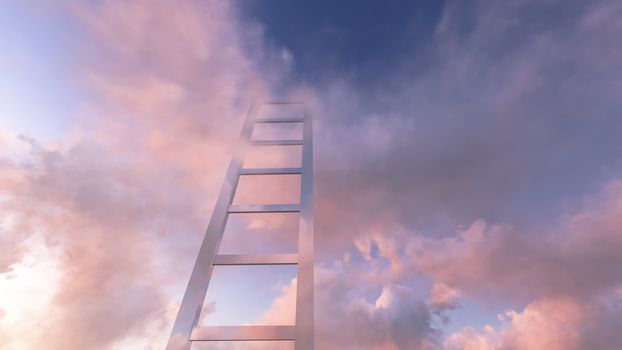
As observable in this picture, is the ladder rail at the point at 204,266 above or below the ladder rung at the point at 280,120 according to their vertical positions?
below

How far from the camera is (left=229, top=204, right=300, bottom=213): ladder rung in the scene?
2.19 meters

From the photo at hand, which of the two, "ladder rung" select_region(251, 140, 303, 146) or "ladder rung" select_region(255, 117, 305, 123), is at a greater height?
"ladder rung" select_region(255, 117, 305, 123)

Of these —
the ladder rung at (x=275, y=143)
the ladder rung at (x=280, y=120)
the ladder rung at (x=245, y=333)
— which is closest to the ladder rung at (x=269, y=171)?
the ladder rung at (x=275, y=143)

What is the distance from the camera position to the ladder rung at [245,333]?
5.44 feet

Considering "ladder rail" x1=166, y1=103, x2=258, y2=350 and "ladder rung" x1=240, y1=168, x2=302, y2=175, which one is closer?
"ladder rail" x1=166, y1=103, x2=258, y2=350

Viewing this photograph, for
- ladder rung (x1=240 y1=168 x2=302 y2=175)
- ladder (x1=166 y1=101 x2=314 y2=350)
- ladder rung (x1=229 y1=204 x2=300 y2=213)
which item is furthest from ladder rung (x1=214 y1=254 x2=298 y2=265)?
ladder rung (x1=240 y1=168 x2=302 y2=175)

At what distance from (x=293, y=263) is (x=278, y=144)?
1.08 meters

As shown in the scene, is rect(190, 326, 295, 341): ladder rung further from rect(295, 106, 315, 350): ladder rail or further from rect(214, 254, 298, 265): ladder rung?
rect(214, 254, 298, 265): ladder rung

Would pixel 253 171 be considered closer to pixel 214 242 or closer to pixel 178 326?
pixel 214 242

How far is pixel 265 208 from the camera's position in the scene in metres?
2.19

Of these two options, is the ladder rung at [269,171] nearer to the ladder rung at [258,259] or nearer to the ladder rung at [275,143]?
the ladder rung at [275,143]

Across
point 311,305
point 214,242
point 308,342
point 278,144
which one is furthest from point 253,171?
point 308,342

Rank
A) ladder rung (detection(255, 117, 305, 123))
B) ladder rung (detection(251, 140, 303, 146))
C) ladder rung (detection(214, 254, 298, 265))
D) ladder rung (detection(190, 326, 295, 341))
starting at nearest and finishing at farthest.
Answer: ladder rung (detection(190, 326, 295, 341))
ladder rung (detection(214, 254, 298, 265))
ladder rung (detection(251, 140, 303, 146))
ladder rung (detection(255, 117, 305, 123))

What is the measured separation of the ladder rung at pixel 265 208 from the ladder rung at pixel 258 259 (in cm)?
32
